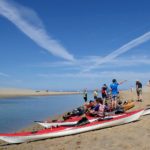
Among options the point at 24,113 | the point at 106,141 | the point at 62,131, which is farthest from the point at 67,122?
the point at 24,113

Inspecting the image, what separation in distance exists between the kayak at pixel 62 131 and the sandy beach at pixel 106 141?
0.84 feet

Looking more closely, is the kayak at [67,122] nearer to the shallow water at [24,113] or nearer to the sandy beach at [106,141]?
the sandy beach at [106,141]

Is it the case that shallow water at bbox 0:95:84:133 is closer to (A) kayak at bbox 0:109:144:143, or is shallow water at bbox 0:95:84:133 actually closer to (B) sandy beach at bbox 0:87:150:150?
(A) kayak at bbox 0:109:144:143

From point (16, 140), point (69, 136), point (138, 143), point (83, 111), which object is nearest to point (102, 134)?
point (69, 136)

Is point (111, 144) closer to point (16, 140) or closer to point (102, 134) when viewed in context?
point (102, 134)

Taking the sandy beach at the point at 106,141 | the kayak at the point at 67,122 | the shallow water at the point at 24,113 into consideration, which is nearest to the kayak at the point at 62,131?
the sandy beach at the point at 106,141

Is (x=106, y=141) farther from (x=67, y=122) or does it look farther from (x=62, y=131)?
(x=67, y=122)

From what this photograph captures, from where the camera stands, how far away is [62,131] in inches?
607

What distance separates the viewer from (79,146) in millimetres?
12836

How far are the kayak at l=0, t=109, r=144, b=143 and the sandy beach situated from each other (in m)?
0.26

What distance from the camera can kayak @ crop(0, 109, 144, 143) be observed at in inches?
592

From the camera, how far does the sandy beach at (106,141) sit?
11918 mm

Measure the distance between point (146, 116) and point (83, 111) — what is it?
6.28 metres

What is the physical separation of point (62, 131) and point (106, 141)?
318cm
